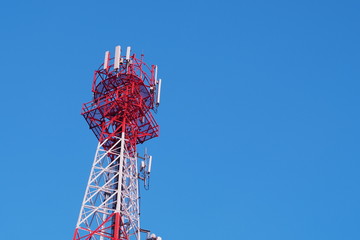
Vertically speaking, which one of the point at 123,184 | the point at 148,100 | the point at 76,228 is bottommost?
the point at 76,228

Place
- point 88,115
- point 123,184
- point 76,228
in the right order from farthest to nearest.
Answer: point 88,115 → point 123,184 → point 76,228

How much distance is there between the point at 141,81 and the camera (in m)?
58.6

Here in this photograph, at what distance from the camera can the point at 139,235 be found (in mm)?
52031

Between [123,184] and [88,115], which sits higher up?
[88,115]

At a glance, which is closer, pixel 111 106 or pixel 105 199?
pixel 105 199

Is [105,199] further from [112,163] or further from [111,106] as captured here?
[111,106]

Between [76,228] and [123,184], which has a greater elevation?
[123,184]

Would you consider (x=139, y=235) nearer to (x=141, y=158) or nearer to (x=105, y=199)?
(x=105, y=199)

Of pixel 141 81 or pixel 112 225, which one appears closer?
pixel 112 225

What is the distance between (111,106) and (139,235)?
10.3 metres

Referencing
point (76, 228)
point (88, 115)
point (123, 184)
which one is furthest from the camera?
point (88, 115)

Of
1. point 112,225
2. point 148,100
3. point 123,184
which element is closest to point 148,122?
point 148,100

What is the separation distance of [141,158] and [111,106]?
185 inches

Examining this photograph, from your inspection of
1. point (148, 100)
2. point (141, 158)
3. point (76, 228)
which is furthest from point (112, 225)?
point (148, 100)
